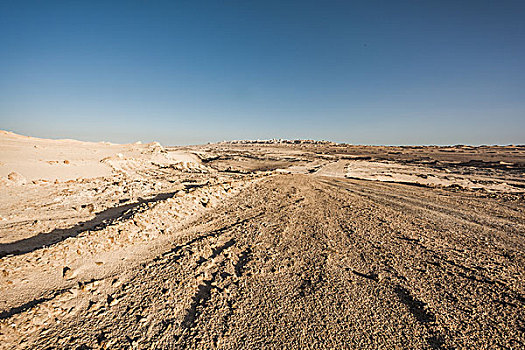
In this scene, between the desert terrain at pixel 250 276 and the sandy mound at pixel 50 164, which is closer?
the desert terrain at pixel 250 276

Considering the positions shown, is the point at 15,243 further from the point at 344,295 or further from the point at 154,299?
the point at 344,295

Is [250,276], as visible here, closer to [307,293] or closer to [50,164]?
[307,293]

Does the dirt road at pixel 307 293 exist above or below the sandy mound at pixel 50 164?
below

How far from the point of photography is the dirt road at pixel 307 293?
89.3 inches

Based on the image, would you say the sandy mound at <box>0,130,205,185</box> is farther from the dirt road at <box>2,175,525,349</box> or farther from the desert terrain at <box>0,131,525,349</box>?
the dirt road at <box>2,175,525,349</box>

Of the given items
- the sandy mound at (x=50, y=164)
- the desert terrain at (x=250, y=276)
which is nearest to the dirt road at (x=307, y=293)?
the desert terrain at (x=250, y=276)

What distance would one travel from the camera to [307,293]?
295 centimetres

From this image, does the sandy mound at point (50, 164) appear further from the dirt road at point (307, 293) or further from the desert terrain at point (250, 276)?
the dirt road at point (307, 293)

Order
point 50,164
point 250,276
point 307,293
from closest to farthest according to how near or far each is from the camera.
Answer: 1. point 307,293
2. point 250,276
3. point 50,164

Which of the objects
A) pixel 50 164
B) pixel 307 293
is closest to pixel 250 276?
pixel 307 293

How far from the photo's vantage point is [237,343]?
7.29 ft

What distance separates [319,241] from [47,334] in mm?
4311

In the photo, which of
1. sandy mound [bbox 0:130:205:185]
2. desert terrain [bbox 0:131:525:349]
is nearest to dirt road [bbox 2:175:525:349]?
desert terrain [bbox 0:131:525:349]

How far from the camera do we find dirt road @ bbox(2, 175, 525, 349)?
2.27m
